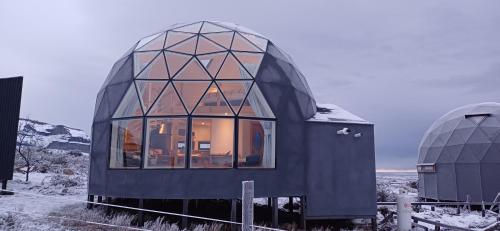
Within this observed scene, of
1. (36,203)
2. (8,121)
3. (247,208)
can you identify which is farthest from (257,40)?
(8,121)

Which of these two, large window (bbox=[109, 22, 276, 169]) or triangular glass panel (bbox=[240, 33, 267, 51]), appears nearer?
large window (bbox=[109, 22, 276, 169])

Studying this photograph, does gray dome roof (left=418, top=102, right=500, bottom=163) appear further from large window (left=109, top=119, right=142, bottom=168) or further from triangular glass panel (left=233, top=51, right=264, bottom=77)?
large window (left=109, top=119, right=142, bottom=168)

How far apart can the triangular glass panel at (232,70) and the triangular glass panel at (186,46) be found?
4.47 feet

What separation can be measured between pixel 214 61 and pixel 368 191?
7.23 metres

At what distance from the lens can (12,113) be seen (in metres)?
17.8

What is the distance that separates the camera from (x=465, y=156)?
2420cm

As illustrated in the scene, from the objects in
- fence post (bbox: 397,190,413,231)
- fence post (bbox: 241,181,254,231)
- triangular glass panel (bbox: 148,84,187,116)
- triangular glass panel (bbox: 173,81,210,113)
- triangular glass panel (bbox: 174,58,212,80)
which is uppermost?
triangular glass panel (bbox: 174,58,212,80)

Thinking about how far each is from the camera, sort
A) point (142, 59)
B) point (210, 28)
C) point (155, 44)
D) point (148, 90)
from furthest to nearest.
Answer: point (210, 28) < point (155, 44) < point (142, 59) < point (148, 90)

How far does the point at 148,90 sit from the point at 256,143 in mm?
4028

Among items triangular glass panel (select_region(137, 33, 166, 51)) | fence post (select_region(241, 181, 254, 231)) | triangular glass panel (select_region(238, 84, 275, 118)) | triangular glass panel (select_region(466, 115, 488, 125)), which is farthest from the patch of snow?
triangular glass panel (select_region(466, 115, 488, 125))

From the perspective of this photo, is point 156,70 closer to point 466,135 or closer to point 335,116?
point 335,116

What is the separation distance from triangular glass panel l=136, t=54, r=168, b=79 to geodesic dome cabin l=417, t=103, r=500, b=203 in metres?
19.9

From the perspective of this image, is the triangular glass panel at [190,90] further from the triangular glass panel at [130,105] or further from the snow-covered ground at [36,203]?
the snow-covered ground at [36,203]

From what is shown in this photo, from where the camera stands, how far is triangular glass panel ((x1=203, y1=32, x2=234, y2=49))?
14078 millimetres
